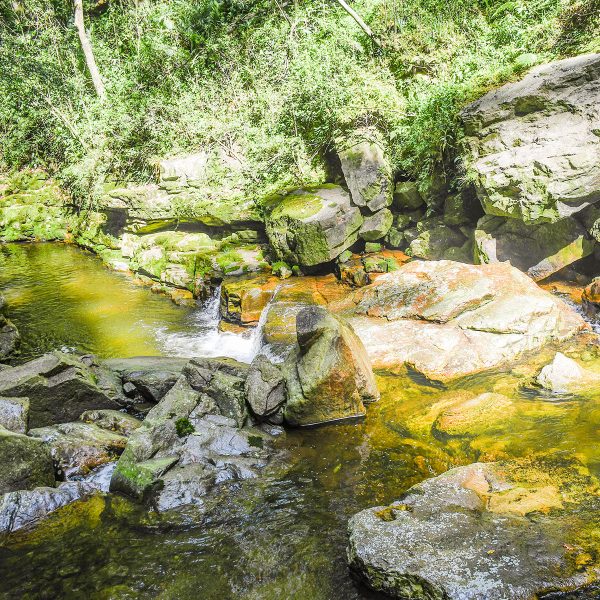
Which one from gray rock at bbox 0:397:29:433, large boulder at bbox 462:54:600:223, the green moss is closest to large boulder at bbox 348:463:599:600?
the green moss

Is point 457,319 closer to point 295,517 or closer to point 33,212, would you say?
point 295,517

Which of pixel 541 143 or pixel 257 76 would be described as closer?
pixel 541 143

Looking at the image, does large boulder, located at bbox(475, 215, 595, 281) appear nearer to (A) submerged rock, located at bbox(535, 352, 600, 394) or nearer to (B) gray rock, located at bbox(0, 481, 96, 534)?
(A) submerged rock, located at bbox(535, 352, 600, 394)

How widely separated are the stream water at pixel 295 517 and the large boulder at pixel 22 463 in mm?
563

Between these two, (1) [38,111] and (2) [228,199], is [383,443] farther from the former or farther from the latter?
(1) [38,111]

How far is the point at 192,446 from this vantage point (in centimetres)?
565

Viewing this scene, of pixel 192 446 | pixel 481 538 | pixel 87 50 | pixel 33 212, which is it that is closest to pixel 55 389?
pixel 192 446

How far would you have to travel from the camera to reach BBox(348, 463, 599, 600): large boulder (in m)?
3.13

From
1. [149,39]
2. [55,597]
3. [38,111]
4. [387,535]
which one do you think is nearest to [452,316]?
[387,535]

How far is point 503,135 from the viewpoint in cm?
929

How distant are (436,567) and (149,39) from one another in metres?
20.6

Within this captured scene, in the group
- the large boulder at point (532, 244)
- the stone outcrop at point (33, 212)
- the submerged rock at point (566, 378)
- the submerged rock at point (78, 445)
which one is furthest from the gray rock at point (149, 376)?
the stone outcrop at point (33, 212)

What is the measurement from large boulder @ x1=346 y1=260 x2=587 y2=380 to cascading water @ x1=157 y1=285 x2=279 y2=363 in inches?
83.2

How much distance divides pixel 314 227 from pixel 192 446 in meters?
6.50
